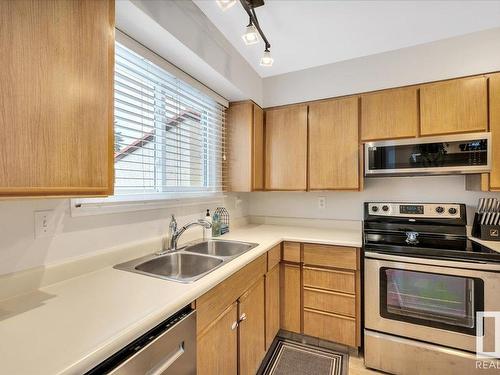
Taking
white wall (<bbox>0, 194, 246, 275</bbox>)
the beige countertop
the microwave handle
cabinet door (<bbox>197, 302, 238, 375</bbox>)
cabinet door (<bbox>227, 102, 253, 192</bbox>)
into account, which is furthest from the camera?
cabinet door (<bbox>227, 102, 253, 192</bbox>)

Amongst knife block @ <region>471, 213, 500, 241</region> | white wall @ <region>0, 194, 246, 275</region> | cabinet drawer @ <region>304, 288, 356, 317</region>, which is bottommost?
cabinet drawer @ <region>304, 288, 356, 317</region>

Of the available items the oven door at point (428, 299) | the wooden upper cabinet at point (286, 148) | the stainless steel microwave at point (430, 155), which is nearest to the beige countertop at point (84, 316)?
the oven door at point (428, 299)

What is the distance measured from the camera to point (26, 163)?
69 centimetres

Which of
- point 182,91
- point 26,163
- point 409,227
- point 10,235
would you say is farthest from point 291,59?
point 10,235

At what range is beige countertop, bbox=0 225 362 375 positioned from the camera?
0.60 m

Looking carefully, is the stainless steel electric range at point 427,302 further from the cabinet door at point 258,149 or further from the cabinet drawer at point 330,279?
the cabinet door at point 258,149

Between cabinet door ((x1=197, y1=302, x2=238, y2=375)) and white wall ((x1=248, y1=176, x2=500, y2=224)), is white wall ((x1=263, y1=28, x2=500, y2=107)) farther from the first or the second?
cabinet door ((x1=197, y1=302, x2=238, y2=375))

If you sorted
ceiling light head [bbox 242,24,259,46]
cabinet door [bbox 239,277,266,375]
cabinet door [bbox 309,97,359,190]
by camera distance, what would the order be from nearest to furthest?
ceiling light head [bbox 242,24,259,46] → cabinet door [bbox 239,277,266,375] → cabinet door [bbox 309,97,359,190]

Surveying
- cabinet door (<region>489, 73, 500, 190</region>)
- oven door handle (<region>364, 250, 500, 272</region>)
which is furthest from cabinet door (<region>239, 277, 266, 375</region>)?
cabinet door (<region>489, 73, 500, 190</region>)

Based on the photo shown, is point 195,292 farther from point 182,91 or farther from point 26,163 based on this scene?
point 182,91

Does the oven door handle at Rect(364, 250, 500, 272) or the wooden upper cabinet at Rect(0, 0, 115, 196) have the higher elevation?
the wooden upper cabinet at Rect(0, 0, 115, 196)

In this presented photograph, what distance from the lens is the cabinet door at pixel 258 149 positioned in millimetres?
2311

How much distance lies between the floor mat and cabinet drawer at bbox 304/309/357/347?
0.13 meters

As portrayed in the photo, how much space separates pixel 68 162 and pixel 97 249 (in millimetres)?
586
